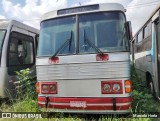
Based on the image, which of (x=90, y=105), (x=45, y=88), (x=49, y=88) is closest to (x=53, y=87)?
(x=49, y=88)

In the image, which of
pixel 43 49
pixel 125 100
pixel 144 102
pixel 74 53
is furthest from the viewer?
pixel 144 102

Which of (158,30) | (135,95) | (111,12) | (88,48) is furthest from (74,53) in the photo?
(158,30)

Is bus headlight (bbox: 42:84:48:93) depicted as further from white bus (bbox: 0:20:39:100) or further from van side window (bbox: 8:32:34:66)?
van side window (bbox: 8:32:34:66)

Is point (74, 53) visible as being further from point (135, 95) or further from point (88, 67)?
point (135, 95)

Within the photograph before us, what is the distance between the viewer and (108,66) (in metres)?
6.65

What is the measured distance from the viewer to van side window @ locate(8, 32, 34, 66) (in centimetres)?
948

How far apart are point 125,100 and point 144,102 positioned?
195cm

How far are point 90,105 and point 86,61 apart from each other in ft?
3.31

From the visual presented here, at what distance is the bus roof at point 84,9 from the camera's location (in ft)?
23.3

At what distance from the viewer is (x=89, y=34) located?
23.1 ft

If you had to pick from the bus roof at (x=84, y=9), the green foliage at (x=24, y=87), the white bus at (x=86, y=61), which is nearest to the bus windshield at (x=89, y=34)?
the white bus at (x=86, y=61)

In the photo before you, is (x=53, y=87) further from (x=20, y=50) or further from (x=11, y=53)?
(x=20, y=50)

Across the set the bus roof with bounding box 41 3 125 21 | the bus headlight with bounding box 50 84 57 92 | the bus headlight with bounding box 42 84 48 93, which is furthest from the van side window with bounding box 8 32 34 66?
the bus headlight with bounding box 50 84 57 92

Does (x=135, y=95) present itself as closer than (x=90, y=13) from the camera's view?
No
